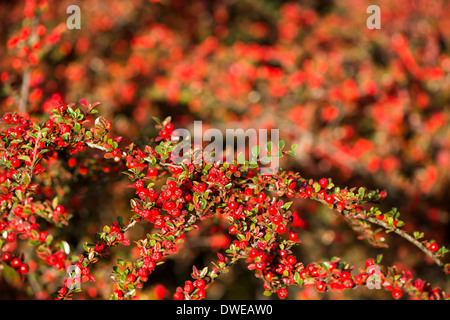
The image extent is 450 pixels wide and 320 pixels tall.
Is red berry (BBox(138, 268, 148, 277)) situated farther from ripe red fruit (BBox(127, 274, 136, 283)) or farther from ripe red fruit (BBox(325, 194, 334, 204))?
ripe red fruit (BBox(325, 194, 334, 204))

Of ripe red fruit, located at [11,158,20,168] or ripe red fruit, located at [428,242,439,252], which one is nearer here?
ripe red fruit, located at [11,158,20,168]

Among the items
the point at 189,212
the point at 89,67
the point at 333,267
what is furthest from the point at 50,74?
the point at 333,267

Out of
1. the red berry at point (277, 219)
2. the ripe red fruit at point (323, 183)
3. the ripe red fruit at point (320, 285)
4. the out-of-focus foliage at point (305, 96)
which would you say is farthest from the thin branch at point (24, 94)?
the ripe red fruit at point (320, 285)

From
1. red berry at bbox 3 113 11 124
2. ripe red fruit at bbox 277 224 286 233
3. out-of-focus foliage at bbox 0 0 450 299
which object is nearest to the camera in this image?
ripe red fruit at bbox 277 224 286 233

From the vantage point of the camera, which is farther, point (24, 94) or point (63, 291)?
point (24, 94)

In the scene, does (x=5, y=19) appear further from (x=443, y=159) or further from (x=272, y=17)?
(x=443, y=159)

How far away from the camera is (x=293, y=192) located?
65.0 inches

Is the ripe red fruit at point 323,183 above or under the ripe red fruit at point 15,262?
above

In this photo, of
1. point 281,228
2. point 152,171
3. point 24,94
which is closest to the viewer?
point 281,228

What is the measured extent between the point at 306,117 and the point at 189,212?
10.6 ft

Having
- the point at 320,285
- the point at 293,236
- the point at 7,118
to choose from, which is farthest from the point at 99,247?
the point at 320,285

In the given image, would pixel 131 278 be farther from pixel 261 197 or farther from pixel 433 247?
pixel 433 247

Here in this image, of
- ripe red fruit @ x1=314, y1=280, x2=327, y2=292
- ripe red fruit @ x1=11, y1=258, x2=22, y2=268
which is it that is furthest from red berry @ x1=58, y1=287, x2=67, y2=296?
ripe red fruit @ x1=314, y1=280, x2=327, y2=292

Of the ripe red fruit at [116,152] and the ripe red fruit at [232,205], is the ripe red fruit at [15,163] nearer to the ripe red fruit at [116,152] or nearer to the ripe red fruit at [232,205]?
the ripe red fruit at [116,152]
